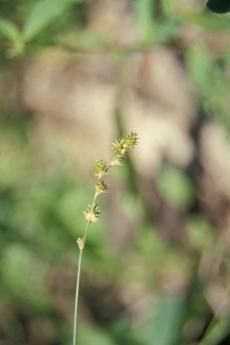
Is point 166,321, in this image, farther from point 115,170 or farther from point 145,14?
point 115,170

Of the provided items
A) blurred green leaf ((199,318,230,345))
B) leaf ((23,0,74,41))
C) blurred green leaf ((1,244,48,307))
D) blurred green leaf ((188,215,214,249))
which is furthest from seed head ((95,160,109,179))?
blurred green leaf ((188,215,214,249))

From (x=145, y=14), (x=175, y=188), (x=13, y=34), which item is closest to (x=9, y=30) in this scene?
(x=13, y=34)

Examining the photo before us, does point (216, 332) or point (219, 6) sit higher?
point (219, 6)

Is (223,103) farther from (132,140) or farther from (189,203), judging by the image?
(132,140)

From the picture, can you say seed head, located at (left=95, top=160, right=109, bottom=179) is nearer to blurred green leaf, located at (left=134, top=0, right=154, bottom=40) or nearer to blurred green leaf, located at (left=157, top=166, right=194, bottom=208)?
blurred green leaf, located at (left=134, top=0, right=154, bottom=40)

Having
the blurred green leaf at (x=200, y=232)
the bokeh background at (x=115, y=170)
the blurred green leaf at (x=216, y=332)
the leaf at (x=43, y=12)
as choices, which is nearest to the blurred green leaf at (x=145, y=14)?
the bokeh background at (x=115, y=170)

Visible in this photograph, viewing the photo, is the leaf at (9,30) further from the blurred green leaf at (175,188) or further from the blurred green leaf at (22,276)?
the blurred green leaf at (175,188)
